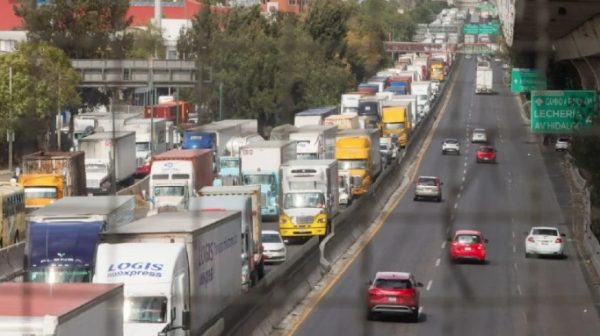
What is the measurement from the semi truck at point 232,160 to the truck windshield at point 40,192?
152cm

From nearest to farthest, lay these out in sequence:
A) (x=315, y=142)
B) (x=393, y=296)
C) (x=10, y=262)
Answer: (x=393, y=296) < (x=10, y=262) < (x=315, y=142)

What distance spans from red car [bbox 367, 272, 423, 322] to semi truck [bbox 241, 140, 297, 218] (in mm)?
3455

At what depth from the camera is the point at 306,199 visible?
7707 millimetres

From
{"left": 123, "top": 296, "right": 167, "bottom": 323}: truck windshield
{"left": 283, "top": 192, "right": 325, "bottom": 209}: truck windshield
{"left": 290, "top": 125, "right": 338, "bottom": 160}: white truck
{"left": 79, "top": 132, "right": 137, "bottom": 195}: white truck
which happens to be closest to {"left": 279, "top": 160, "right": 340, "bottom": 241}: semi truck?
{"left": 283, "top": 192, "right": 325, "bottom": 209}: truck windshield

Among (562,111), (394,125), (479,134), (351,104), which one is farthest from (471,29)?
(394,125)

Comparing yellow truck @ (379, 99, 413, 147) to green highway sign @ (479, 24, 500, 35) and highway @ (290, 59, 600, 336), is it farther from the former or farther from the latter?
green highway sign @ (479, 24, 500, 35)

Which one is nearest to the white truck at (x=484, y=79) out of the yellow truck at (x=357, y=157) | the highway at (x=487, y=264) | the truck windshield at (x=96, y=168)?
the highway at (x=487, y=264)

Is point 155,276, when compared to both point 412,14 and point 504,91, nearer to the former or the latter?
point 412,14

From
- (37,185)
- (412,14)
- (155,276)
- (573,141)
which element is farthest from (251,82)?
(37,185)

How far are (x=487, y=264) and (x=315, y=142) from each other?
2947 millimetres

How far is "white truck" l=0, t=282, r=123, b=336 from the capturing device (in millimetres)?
2492

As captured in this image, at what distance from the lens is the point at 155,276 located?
3.60 metres

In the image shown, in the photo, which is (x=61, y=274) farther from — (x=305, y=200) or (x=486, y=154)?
(x=305, y=200)

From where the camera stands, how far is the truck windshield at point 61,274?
162 inches
